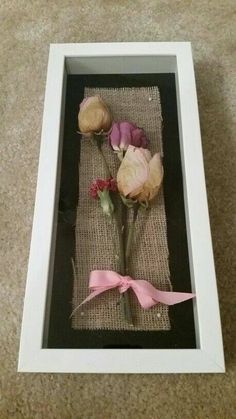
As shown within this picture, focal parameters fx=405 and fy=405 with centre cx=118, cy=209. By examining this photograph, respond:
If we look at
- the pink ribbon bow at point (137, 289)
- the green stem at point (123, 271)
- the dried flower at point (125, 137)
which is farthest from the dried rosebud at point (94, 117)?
the pink ribbon bow at point (137, 289)

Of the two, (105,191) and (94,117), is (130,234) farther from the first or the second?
(94,117)

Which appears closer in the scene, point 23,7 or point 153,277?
point 153,277

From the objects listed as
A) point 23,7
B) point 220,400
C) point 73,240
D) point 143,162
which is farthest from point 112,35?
point 220,400

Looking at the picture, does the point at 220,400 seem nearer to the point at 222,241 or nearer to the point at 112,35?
the point at 222,241

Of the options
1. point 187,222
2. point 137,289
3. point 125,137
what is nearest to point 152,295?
point 137,289

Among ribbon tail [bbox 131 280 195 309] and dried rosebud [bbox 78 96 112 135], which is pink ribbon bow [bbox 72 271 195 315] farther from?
dried rosebud [bbox 78 96 112 135]

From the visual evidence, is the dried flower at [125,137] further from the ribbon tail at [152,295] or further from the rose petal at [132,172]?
the ribbon tail at [152,295]

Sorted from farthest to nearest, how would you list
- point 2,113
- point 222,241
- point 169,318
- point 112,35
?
point 112,35 → point 2,113 → point 222,241 → point 169,318
